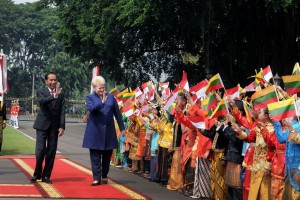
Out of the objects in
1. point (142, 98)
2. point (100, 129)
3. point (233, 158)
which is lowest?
point (233, 158)

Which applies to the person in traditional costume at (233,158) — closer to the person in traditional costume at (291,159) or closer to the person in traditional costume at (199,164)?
the person in traditional costume at (199,164)

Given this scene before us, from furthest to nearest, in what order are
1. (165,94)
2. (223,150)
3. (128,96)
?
(128,96) → (165,94) → (223,150)

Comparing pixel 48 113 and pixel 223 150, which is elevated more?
pixel 48 113

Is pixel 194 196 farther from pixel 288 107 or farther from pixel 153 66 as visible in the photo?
pixel 153 66

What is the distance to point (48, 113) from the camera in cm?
1253

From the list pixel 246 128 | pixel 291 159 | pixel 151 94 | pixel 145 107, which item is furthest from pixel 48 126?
pixel 291 159

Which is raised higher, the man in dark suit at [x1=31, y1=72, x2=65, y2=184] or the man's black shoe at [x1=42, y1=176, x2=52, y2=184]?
the man in dark suit at [x1=31, y1=72, x2=65, y2=184]

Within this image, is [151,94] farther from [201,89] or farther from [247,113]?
[247,113]

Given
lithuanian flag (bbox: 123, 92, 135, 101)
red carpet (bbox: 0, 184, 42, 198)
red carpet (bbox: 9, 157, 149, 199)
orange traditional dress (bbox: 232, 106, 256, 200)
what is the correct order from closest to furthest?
orange traditional dress (bbox: 232, 106, 256, 200)
red carpet (bbox: 0, 184, 42, 198)
red carpet (bbox: 9, 157, 149, 199)
lithuanian flag (bbox: 123, 92, 135, 101)

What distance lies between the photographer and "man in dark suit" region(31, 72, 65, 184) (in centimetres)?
1244

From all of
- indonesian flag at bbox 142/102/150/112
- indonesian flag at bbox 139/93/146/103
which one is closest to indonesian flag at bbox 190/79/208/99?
indonesian flag at bbox 142/102/150/112

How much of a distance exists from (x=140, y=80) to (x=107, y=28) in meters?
6.79

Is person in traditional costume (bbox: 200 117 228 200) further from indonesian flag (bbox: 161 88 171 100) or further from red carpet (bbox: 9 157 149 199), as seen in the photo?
indonesian flag (bbox: 161 88 171 100)

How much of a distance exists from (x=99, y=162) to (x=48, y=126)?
108cm
